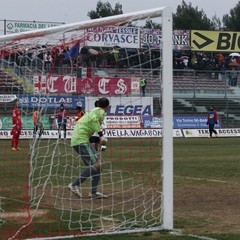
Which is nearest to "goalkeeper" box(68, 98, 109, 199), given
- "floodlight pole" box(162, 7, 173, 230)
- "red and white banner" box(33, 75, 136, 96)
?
"red and white banner" box(33, 75, 136, 96)

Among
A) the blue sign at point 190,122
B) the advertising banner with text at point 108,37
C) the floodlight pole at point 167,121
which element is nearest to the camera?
the floodlight pole at point 167,121

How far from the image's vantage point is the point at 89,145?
14.6 metres

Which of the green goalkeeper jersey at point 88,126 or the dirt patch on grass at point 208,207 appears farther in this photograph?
the green goalkeeper jersey at point 88,126

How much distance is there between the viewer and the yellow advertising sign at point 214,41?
2552 inches

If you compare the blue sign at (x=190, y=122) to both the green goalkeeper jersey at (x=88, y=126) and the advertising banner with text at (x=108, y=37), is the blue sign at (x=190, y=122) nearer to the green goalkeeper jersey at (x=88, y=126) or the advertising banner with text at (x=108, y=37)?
the green goalkeeper jersey at (x=88, y=126)

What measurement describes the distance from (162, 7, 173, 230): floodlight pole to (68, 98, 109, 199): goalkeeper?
3.00 metres

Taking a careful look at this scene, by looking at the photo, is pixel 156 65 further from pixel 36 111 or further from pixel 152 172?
pixel 152 172

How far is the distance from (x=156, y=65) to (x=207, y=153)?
17895 millimetres

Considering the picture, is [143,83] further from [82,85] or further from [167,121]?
[167,121]

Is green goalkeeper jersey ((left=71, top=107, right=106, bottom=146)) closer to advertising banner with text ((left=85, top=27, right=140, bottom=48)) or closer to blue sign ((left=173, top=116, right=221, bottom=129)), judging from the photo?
advertising banner with text ((left=85, top=27, right=140, bottom=48))

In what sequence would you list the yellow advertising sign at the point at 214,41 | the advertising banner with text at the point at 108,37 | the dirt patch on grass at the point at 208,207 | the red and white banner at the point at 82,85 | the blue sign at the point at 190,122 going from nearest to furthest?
the dirt patch on grass at the point at 208,207 < the advertising banner with text at the point at 108,37 < the red and white banner at the point at 82,85 < the blue sign at the point at 190,122 < the yellow advertising sign at the point at 214,41

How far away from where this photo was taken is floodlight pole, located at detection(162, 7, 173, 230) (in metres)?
11.1

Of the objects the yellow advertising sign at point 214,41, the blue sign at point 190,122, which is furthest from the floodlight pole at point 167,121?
the yellow advertising sign at point 214,41

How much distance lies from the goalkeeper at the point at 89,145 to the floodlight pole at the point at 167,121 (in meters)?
3.00
